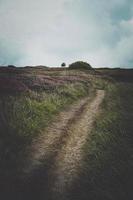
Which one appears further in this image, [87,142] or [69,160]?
[87,142]

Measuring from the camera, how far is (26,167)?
11.2 metres

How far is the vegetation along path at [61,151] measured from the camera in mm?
10409

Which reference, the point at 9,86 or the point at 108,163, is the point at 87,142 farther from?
the point at 9,86

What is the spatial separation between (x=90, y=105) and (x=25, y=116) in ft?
28.6

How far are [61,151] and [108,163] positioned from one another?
2.17 metres

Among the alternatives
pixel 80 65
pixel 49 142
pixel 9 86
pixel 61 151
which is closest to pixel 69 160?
pixel 61 151

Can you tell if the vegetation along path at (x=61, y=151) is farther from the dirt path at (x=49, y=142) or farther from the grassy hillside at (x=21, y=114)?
the grassy hillside at (x=21, y=114)

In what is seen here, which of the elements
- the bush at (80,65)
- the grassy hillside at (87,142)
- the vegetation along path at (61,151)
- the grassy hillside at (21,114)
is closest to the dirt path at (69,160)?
the vegetation along path at (61,151)

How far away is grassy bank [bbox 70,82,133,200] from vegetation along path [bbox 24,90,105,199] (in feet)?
1.24

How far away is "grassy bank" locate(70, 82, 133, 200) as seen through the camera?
9.96 m

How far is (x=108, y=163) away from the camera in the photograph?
12352 millimetres

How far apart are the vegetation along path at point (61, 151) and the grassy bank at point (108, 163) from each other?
1.24 feet

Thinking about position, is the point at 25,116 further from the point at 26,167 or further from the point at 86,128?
the point at 26,167

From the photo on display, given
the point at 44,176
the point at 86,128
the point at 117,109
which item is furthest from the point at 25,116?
the point at 117,109
